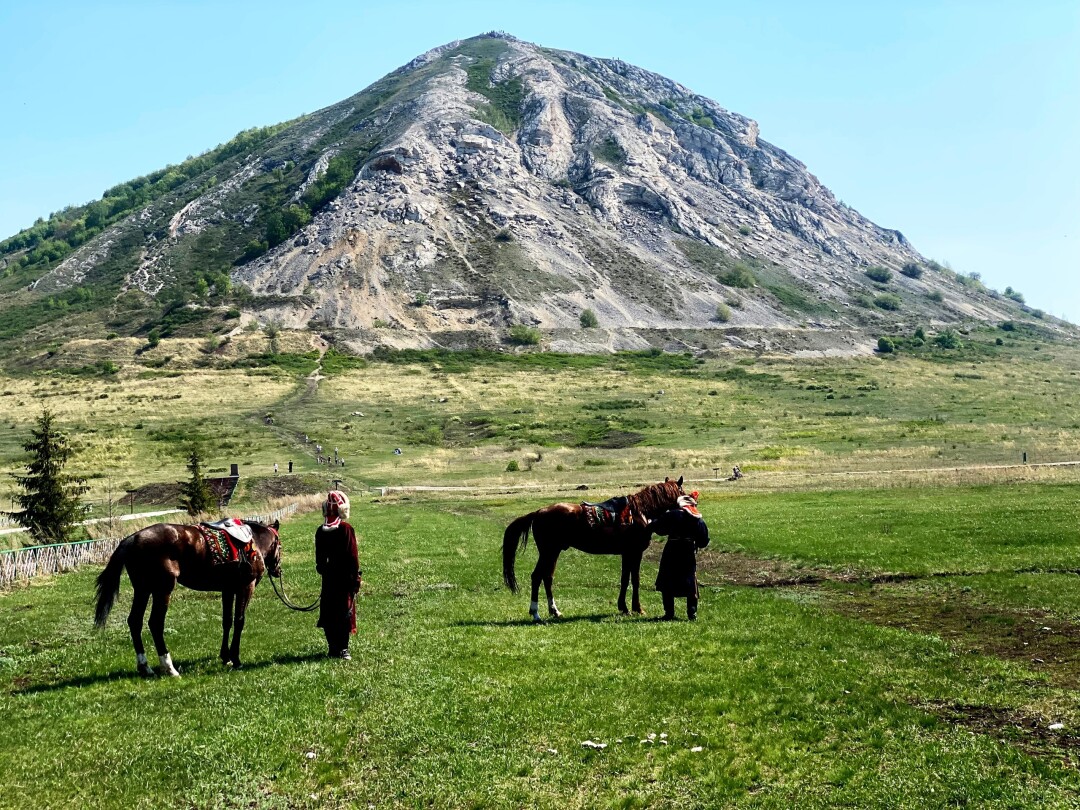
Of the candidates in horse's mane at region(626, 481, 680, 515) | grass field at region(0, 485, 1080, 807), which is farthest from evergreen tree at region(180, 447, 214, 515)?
horse's mane at region(626, 481, 680, 515)

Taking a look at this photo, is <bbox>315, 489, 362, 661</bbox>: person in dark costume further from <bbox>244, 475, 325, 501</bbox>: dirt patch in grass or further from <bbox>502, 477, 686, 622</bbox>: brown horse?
<bbox>244, 475, 325, 501</bbox>: dirt patch in grass

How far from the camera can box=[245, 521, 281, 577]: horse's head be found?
1577 cm

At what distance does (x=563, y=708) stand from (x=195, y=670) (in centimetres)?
700

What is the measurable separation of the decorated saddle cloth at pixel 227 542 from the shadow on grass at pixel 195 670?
1830mm

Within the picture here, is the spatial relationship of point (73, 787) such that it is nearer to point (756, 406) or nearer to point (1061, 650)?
point (1061, 650)

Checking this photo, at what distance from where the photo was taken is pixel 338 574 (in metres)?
14.9

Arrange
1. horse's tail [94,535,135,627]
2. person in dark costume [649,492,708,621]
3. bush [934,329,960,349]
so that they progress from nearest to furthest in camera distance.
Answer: horse's tail [94,535,135,627] < person in dark costume [649,492,708,621] < bush [934,329,960,349]

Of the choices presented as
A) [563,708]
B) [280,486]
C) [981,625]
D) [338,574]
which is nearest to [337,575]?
[338,574]

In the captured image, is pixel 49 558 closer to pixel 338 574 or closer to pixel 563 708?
pixel 338 574

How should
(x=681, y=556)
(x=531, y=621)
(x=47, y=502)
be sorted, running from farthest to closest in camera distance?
(x=47, y=502)
(x=531, y=621)
(x=681, y=556)

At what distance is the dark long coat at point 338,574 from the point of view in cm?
1466

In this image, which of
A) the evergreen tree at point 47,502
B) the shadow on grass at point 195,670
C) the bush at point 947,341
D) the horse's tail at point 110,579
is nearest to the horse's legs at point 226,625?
the shadow on grass at point 195,670

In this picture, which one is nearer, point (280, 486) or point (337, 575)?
point (337, 575)

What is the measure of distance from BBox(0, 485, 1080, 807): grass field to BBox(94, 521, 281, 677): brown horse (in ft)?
2.55
